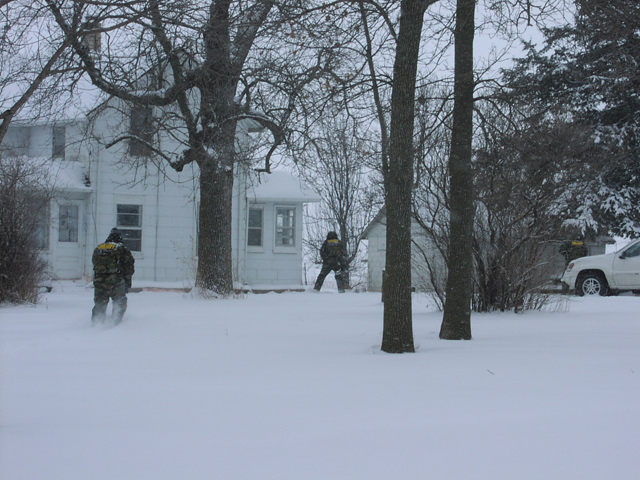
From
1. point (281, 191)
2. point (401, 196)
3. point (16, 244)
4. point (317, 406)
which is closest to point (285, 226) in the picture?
point (281, 191)

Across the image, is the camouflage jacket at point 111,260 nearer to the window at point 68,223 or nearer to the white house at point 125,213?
the white house at point 125,213

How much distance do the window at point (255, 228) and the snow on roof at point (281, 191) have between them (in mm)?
469

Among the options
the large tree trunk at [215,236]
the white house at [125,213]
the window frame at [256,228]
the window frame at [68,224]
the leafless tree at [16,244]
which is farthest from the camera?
the window frame at [256,228]

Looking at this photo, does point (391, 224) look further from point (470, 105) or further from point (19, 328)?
point (19, 328)

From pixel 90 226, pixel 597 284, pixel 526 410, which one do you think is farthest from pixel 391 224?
pixel 90 226

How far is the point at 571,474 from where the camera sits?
329 cm

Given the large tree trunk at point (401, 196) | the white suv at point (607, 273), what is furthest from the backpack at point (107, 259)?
the white suv at point (607, 273)

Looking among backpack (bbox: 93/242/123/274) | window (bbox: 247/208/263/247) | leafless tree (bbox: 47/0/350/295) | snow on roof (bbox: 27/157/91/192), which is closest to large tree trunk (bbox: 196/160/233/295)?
leafless tree (bbox: 47/0/350/295)

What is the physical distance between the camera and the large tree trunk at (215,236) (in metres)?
15.7

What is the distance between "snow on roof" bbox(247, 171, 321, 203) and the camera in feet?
76.5

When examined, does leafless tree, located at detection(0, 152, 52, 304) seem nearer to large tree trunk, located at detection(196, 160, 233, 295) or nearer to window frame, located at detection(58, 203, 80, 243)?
large tree trunk, located at detection(196, 160, 233, 295)

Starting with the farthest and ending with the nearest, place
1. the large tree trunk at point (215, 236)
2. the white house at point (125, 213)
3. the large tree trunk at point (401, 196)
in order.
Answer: the white house at point (125, 213) < the large tree trunk at point (215, 236) < the large tree trunk at point (401, 196)

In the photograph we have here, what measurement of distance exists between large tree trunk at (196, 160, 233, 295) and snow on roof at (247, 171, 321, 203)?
268 inches

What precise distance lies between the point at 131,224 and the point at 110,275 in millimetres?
11927
